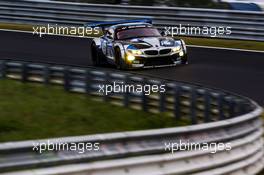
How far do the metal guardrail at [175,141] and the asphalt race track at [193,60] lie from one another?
2.57 m

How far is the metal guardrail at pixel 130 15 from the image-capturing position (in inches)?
748

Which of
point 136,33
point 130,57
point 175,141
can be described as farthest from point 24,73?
point 175,141

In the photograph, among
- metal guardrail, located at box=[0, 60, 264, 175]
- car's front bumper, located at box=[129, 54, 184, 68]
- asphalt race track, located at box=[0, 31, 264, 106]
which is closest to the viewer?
metal guardrail, located at box=[0, 60, 264, 175]

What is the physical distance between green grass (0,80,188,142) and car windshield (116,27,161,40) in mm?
3853

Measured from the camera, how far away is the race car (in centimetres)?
1523

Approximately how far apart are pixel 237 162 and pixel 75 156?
2.03 m

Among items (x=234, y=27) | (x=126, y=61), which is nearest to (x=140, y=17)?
(x=234, y=27)

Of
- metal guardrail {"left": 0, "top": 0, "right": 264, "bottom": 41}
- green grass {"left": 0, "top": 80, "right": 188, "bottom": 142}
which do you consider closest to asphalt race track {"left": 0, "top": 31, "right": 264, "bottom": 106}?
metal guardrail {"left": 0, "top": 0, "right": 264, "bottom": 41}

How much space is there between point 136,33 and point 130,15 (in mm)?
5312

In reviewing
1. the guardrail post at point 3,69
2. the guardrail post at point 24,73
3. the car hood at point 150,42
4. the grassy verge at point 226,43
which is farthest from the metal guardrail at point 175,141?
the grassy verge at point 226,43

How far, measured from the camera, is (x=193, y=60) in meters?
17.0

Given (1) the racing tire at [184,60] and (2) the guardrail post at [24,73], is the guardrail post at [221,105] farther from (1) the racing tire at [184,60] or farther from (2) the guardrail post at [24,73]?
(1) the racing tire at [184,60]

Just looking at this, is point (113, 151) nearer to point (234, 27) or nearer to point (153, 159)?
point (153, 159)

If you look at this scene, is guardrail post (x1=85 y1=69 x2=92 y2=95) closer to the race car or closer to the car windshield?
the race car
